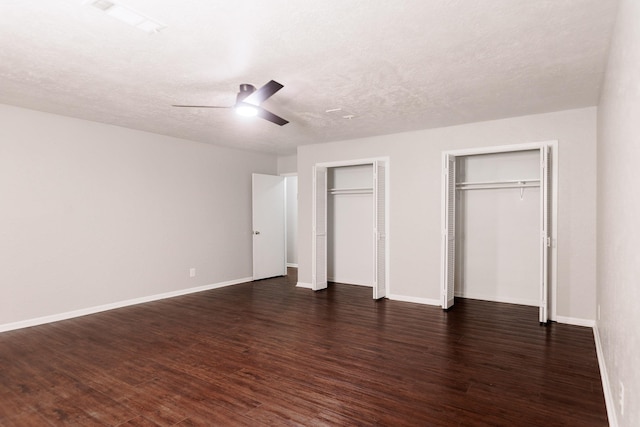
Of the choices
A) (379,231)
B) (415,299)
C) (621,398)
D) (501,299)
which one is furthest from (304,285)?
(621,398)

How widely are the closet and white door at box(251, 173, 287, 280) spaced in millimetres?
3584

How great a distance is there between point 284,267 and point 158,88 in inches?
195

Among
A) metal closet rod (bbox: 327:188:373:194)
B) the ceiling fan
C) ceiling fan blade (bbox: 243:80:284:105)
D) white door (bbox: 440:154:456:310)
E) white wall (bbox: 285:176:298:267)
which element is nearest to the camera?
ceiling fan blade (bbox: 243:80:284:105)

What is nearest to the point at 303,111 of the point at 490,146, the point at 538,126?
the point at 490,146

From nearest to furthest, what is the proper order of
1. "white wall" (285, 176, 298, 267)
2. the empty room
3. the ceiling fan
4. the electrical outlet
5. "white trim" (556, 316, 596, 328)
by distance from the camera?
the electrical outlet
the empty room
the ceiling fan
"white trim" (556, 316, 596, 328)
"white wall" (285, 176, 298, 267)

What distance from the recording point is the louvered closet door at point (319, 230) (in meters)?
6.30

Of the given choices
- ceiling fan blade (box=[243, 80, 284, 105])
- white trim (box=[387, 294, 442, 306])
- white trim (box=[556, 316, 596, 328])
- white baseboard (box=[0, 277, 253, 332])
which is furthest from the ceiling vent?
white trim (box=[556, 316, 596, 328])

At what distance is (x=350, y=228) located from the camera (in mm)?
6887

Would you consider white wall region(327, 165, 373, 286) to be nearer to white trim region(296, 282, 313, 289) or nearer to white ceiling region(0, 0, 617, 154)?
white trim region(296, 282, 313, 289)

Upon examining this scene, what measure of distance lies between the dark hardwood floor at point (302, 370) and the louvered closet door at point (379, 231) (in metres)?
0.81

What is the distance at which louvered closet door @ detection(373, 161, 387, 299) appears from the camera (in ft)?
18.4

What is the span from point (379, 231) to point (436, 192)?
1016 mm

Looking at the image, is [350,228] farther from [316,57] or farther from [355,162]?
[316,57]

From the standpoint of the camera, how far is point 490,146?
4.93m
